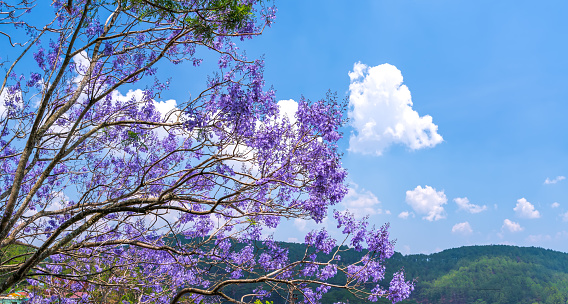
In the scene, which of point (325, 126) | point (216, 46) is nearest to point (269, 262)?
point (325, 126)

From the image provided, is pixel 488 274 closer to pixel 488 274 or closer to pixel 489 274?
pixel 488 274

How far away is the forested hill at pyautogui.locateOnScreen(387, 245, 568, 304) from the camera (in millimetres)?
103062

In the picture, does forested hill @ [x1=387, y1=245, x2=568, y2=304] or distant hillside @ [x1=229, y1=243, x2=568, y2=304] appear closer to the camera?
distant hillside @ [x1=229, y1=243, x2=568, y2=304]

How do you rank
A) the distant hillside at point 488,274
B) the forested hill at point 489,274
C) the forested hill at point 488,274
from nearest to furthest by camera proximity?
the distant hillside at point 488,274, the forested hill at point 488,274, the forested hill at point 489,274

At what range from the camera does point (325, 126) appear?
6.20 meters

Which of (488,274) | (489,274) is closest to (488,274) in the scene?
(488,274)

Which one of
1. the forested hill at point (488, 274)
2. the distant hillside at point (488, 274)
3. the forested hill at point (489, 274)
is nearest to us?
the distant hillside at point (488, 274)

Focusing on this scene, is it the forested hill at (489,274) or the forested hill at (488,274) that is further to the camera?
the forested hill at (489,274)

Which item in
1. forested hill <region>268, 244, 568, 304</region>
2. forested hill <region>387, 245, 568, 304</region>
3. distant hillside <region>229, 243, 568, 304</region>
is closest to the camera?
distant hillside <region>229, 243, 568, 304</region>

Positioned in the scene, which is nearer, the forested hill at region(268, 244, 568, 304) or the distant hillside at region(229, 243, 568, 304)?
the distant hillside at region(229, 243, 568, 304)

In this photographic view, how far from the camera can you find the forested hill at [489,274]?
103062 mm

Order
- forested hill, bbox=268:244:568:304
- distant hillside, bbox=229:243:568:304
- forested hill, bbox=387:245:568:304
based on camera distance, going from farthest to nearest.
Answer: forested hill, bbox=387:245:568:304
forested hill, bbox=268:244:568:304
distant hillside, bbox=229:243:568:304

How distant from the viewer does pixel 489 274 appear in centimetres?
11262

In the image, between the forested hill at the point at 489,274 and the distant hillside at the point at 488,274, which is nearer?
the distant hillside at the point at 488,274
